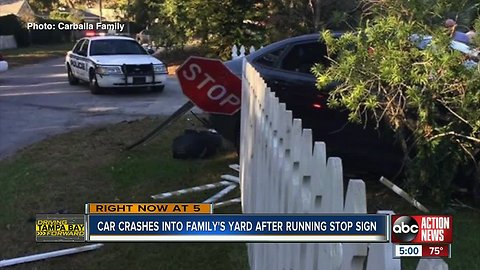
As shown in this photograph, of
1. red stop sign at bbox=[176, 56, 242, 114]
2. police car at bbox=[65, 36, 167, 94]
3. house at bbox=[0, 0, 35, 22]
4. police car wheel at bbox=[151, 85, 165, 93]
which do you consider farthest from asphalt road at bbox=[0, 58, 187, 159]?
house at bbox=[0, 0, 35, 22]

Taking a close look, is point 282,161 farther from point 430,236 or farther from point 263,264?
point 430,236

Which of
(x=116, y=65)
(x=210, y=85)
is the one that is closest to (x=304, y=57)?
(x=210, y=85)

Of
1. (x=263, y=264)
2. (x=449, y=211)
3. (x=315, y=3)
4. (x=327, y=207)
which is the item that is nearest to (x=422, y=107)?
(x=449, y=211)

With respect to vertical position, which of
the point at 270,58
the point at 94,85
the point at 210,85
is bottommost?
the point at 94,85

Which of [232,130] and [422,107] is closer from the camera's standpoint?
[422,107]

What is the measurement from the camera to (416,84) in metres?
5.24

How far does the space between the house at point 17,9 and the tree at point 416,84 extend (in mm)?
57033

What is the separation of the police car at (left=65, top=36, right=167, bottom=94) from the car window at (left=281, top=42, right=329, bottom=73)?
977 cm

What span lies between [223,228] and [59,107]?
13088 millimetres

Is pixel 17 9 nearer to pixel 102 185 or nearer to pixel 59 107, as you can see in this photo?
pixel 59 107

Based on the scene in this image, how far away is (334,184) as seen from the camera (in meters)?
2.20

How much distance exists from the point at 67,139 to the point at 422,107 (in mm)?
6283

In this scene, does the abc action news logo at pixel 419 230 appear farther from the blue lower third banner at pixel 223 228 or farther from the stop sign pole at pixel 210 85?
the stop sign pole at pixel 210 85

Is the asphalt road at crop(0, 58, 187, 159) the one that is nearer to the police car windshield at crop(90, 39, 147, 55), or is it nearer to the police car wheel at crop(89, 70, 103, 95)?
the police car wheel at crop(89, 70, 103, 95)
